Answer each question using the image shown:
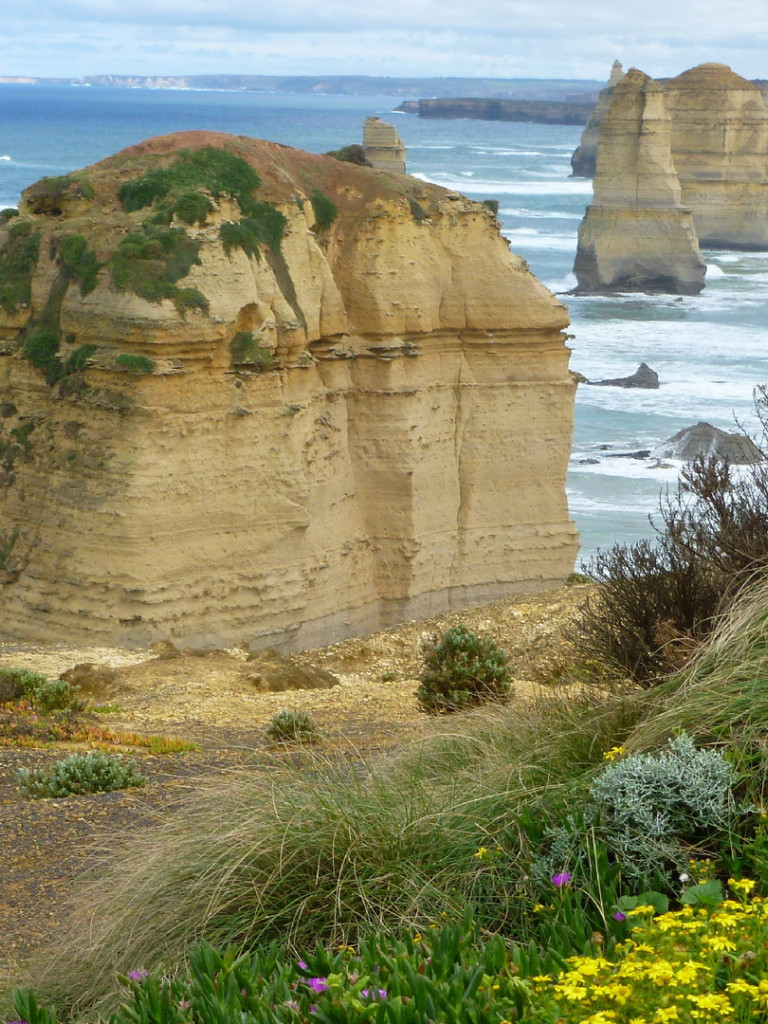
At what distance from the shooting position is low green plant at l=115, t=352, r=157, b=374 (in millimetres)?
18750

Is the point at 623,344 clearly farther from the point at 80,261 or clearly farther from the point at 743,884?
the point at 743,884

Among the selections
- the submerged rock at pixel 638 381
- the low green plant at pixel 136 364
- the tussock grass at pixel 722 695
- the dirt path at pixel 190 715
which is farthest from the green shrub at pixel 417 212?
the submerged rock at pixel 638 381

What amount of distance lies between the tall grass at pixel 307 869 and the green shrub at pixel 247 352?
41.7ft

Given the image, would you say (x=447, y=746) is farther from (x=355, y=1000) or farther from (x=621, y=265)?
(x=621, y=265)

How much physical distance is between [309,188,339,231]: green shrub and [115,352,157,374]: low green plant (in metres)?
4.57

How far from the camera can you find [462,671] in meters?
13.8

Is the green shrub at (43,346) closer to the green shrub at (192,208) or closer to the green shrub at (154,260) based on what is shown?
the green shrub at (154,260)

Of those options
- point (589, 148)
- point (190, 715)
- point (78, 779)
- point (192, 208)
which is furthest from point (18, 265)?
point (589, 148)

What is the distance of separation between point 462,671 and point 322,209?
1060 centimetres

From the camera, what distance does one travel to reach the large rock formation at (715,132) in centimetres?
8512

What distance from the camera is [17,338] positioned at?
20719 mm

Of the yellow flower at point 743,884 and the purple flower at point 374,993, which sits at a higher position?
the yellow flower at point 743,884

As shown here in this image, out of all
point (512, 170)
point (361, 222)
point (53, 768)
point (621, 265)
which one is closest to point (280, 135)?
point (512, 170)

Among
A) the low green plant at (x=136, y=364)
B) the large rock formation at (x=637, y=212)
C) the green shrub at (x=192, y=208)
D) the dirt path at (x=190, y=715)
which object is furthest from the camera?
the large rock formation at (x=637, y=212)
